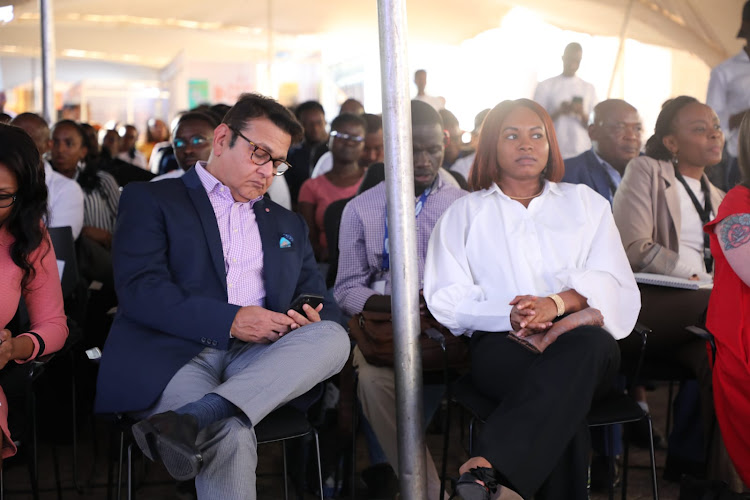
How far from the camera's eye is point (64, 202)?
4254 millimetres

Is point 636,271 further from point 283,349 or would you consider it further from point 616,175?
point 283,349

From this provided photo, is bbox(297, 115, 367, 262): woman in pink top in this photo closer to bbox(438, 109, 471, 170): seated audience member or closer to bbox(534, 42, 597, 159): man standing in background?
bbox(438, 109, 471, 170): seated audience member

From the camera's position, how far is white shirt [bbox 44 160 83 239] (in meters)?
4.23

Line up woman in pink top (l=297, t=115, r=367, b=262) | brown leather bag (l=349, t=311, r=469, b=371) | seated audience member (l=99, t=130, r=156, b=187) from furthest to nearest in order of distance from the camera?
seated audience member (l=99, t=130, r=156, b=187)
woman in pink top (l=297, t=115, r=367, b=262)
brown leather bag (l=349, t=311, r=469, b=371)

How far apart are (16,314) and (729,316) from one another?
93.9 inches

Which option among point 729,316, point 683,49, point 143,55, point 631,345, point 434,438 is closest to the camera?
point 729,316

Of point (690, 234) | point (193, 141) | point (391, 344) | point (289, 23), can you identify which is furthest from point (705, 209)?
point (289, 23)

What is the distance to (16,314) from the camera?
2725 mm

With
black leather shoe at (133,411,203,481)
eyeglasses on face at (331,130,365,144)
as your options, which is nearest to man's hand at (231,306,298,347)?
black leather shoe at (133,411,203,481)

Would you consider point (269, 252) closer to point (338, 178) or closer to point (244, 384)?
point (244, 384)

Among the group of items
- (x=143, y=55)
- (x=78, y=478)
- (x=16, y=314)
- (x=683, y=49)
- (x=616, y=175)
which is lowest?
(x=78, y=478)

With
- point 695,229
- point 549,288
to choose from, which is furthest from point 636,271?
point 549,288

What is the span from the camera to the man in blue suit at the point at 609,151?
413 centimetres

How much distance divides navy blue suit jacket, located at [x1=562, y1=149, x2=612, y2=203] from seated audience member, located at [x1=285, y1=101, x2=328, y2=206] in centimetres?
228
